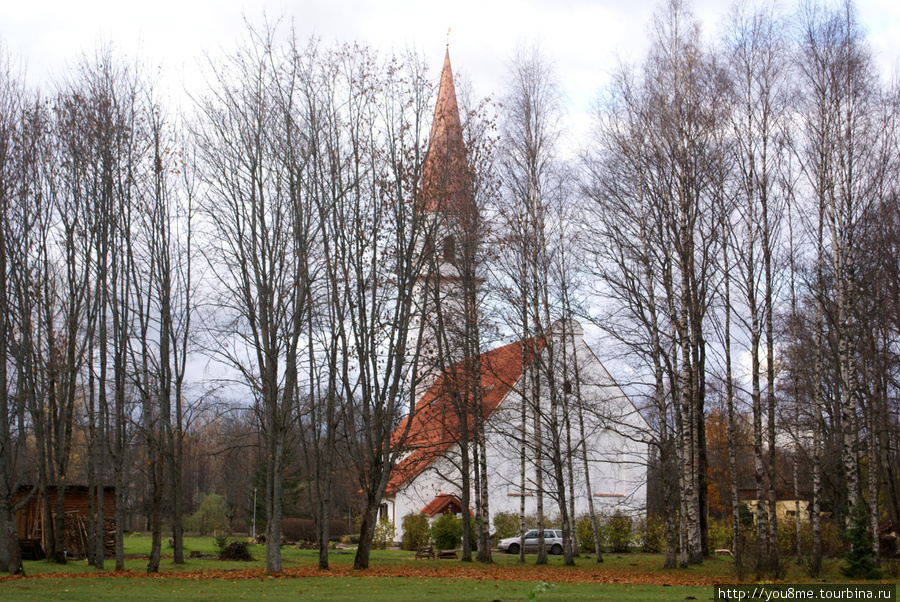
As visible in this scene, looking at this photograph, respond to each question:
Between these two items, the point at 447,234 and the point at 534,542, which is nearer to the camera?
the point at 447,234

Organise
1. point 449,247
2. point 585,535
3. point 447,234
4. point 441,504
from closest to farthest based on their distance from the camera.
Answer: point 447,234 < point 449,247 < point 585,535 < point 441,504

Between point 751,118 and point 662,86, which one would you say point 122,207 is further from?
point 751,118

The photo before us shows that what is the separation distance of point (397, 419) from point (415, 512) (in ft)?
63.0

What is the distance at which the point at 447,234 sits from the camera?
1928 cm

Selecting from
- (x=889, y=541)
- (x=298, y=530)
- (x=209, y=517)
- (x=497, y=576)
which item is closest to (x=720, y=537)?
(x=889, y=541)

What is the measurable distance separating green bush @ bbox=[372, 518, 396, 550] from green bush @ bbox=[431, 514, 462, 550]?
4.97 m

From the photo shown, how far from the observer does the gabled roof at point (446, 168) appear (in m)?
18.2

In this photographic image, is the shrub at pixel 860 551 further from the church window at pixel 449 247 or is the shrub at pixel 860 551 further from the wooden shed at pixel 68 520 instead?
the wooden shed at pixel 68 520

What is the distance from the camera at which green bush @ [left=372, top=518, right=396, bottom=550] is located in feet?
112

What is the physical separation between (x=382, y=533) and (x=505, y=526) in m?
6.26

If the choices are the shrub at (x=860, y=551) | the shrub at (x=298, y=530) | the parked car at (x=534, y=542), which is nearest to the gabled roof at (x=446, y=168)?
the shrub at (x=860, y=551)

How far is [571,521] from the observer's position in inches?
931

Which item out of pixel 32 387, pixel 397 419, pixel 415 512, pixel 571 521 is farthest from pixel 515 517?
pixel 32 387

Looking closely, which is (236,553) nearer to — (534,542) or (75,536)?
(75,536)
